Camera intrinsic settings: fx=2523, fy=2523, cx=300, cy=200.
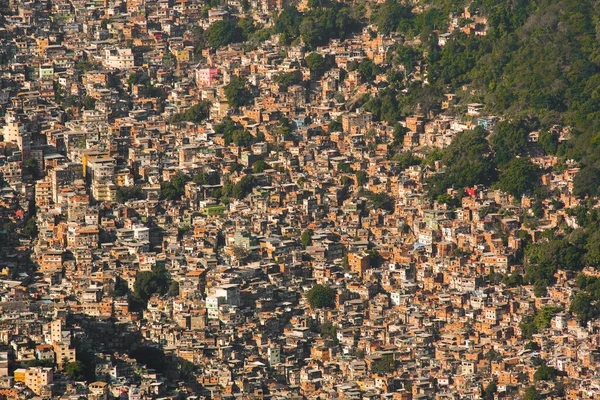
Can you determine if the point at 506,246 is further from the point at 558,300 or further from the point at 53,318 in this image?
the point at 53,318

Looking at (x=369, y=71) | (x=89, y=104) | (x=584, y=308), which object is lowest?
(x=584, y=308)

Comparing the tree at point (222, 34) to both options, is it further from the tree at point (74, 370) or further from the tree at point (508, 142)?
the tree at point (74, 370)

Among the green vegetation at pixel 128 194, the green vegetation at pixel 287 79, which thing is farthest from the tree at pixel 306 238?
the green vegetation at pixel 287 79

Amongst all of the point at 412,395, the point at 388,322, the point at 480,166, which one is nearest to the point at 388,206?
the point at 480,166

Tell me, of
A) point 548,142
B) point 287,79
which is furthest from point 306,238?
point 287,79

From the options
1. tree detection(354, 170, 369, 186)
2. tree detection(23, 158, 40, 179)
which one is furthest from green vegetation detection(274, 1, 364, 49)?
tree detection(23, 158, 40, 179)

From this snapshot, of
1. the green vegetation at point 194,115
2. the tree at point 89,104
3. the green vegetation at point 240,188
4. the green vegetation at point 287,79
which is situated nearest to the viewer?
the green vegetation at point 240,188

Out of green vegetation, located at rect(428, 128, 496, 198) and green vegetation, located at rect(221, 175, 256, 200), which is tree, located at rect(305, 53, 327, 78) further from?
green vegetation, located at rect(221, 175, 256, 200)

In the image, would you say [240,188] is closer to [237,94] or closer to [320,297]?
[237,94]
